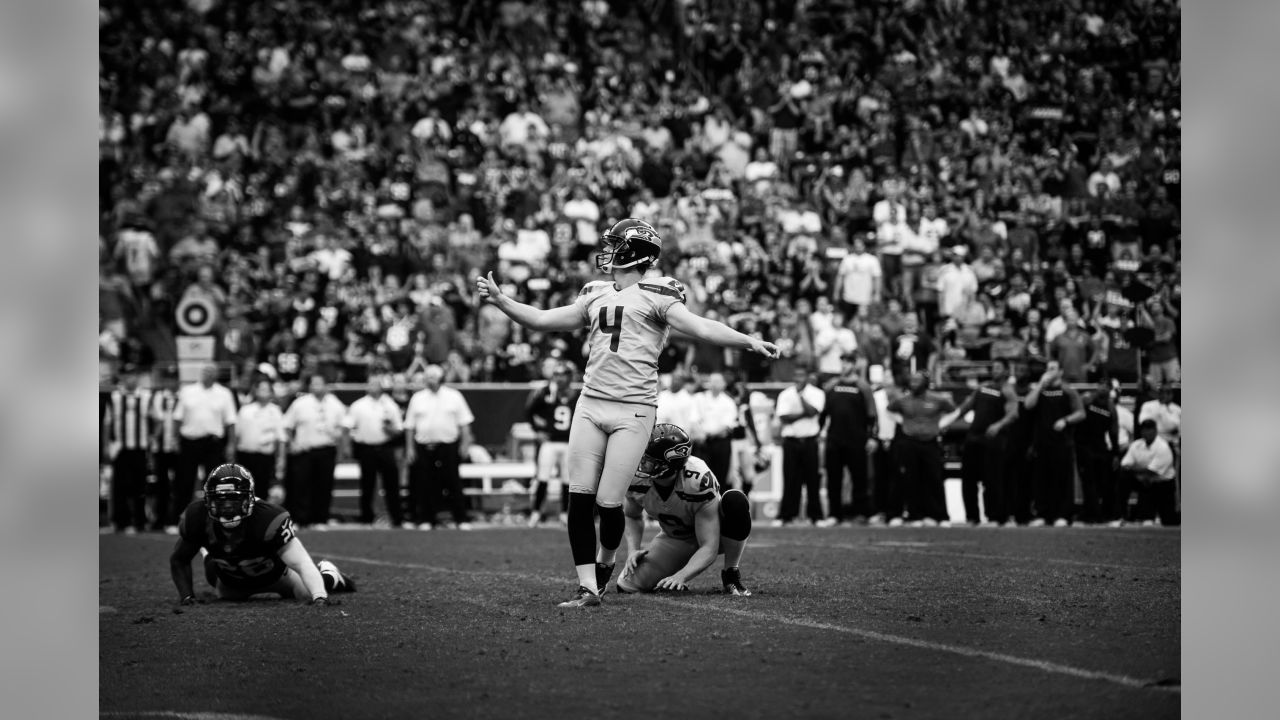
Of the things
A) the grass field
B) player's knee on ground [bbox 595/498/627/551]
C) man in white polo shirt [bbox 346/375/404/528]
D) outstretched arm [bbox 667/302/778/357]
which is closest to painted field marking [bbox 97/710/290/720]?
the grass field

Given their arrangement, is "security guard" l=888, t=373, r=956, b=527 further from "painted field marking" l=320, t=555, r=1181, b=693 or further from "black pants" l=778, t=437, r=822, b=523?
"painted field marking" l=320, t=555, r=1181, b=693

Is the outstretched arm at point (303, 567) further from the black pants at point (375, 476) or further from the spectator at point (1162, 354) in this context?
the spectator at point (1162, 354)

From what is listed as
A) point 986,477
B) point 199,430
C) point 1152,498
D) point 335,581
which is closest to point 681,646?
point 335,581

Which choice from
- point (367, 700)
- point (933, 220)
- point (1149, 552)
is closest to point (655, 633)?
point (367, 700)

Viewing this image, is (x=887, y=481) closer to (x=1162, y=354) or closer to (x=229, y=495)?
(x=1162, y=354)

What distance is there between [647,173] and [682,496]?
1225cm

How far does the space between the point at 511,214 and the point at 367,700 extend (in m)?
14.4

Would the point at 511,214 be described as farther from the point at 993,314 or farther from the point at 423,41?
the point at 993,314

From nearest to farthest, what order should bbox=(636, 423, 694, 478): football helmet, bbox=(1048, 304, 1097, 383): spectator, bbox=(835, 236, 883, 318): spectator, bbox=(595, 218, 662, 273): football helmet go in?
1. bbox=(595, 218, 662, 273): football helmet
2. bbox=(636, 423, 694, 478): football helmet
3. bbox=(1048, 304, 1097, 383): spectator
4. bbox=(835, 236, 883, 318): spectator

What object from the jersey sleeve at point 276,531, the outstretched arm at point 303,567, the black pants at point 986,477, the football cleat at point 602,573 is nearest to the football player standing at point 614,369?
the football cleat at point 602,573

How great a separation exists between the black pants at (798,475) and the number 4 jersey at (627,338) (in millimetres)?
7581

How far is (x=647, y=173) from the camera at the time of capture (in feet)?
65.5

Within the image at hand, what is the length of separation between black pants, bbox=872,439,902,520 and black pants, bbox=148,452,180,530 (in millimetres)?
6895

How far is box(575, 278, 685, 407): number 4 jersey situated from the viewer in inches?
287
